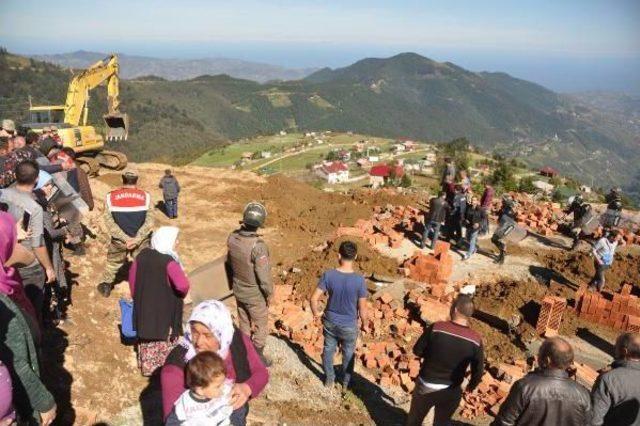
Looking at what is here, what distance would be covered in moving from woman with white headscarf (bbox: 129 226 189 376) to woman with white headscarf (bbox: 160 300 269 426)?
1.44 meters

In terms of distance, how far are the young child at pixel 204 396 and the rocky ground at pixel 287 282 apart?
229 centimetres

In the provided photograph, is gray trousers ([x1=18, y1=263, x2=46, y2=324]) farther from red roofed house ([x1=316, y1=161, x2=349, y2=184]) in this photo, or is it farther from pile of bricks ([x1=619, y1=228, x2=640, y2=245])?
red roofed house ([x1=316, y1=161, x2=349, y2=184])

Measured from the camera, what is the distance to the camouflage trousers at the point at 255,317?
16.3 ft

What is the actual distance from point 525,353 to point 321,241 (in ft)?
19.5

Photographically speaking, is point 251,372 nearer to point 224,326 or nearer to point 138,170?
point 224,326

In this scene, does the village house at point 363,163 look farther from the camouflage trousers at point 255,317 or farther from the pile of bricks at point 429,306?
the camouflage trousers at point 255,317

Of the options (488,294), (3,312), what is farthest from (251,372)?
(488,294)

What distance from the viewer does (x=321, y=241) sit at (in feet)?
40.1

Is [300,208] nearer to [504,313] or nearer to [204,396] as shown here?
[504,313]

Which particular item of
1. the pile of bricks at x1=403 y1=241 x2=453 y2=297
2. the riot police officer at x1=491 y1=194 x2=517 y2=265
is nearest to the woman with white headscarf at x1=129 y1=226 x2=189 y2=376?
the pile of bricks at x1=403 y1=241 x2=453 y2=297

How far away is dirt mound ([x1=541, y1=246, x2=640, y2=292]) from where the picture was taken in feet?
34.1

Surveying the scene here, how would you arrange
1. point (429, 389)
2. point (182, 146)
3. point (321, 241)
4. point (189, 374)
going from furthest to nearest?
1. point (182, 146)
2. point (321, 241)
3. point (429, 389)
4. point (189, 374)

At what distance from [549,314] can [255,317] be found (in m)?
5.62

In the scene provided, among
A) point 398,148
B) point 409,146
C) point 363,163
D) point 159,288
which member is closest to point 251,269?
point 159,288
